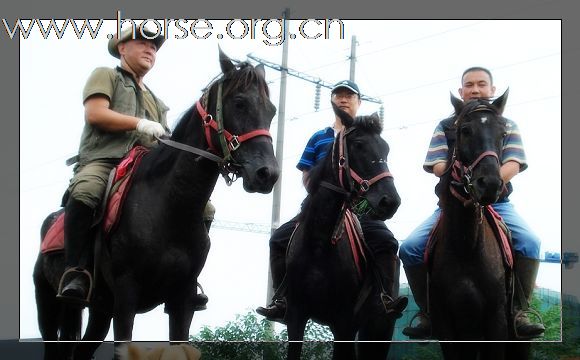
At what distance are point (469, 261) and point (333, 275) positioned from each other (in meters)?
1.00

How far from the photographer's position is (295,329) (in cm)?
581

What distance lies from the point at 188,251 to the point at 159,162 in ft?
2.12

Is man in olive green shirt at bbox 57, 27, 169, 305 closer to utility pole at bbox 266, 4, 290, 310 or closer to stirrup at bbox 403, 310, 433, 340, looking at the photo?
utility pole at bbox 266, 4, 290, 310

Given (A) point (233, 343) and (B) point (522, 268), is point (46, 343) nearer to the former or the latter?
(A) point (233, 343)

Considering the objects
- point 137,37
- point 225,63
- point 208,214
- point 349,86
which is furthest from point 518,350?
point 137,37

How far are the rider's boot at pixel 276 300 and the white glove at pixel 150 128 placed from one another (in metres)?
1.39

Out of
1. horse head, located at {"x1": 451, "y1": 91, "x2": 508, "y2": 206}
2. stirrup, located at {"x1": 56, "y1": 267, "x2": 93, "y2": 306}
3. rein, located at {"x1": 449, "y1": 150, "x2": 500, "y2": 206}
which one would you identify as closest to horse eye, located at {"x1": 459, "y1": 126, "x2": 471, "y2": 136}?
horse head, located at {"x1": 451, "y1": 91, "x2": 508, "y2": 206}

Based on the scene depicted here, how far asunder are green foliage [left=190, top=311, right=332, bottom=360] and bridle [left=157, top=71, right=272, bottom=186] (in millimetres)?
1299

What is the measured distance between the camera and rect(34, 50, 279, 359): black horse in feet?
16.5

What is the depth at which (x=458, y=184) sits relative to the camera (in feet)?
17.7

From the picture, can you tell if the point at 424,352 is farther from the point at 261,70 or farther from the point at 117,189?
the point at 117,189

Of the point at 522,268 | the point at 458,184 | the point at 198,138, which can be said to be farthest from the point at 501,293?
the point at 198,138

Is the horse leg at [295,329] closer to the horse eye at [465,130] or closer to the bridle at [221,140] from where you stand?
the bridle at [221,140]

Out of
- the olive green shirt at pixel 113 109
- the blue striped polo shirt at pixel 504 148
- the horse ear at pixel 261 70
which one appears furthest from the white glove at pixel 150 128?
the blue striped polo shirt at pixel 504 148
